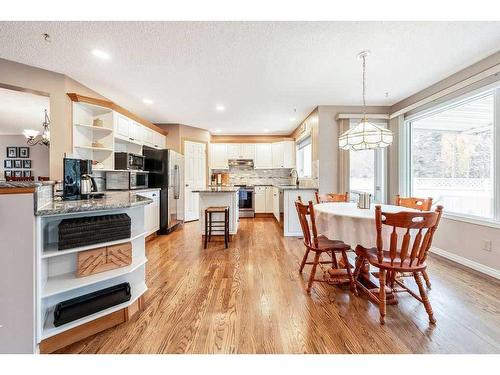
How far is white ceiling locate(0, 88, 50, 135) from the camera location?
11.2ft

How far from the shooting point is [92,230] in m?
1.49

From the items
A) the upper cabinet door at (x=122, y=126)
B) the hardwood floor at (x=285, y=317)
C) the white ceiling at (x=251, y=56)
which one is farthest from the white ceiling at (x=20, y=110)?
the hardwood floor at (x=285, y=317)

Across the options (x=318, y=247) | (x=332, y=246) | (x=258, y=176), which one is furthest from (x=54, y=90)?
(x=258, y=176)

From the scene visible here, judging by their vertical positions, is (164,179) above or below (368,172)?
below

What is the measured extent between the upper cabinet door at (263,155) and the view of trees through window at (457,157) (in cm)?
364

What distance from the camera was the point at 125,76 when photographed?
111 inches

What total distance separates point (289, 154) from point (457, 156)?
3.86 metres

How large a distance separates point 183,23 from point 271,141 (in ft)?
16.2

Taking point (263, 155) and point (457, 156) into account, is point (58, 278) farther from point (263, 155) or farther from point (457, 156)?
point (263, 155)

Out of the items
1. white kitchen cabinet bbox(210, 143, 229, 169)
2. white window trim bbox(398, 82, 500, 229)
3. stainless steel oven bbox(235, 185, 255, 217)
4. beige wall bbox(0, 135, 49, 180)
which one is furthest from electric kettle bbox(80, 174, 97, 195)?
beige wall bbox(0, 135, 49, 180)

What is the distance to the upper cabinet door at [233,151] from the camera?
6.54 meters
